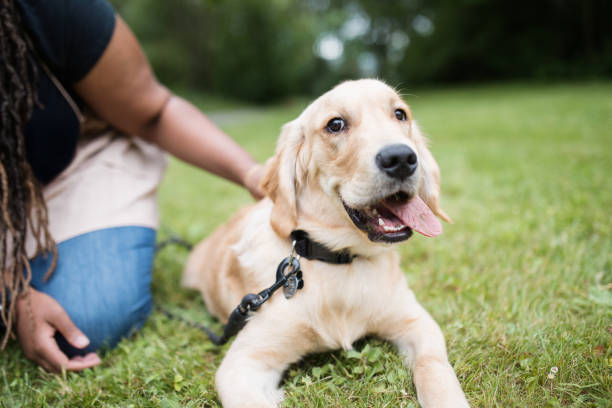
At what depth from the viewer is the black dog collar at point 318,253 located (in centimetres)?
193

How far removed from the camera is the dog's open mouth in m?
1.73

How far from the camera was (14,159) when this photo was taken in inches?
83.3

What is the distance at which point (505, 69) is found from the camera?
2530 cm

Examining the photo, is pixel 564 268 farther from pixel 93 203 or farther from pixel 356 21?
pixel 356 21

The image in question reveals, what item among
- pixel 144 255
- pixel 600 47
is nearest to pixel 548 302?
pixel 144 255

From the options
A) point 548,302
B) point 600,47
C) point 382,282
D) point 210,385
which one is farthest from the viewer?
point 600,47

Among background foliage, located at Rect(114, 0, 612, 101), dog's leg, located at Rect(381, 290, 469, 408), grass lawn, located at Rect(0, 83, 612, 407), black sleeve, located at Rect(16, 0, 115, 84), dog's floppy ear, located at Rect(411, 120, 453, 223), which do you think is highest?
black sleeve, located at Rect(16, 0, 115, 84)

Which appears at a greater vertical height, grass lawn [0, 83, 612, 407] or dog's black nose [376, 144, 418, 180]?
dog's black nose [376, 144, 418, 180]

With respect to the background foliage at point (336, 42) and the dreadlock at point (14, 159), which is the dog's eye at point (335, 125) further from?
the background foliage at point (336, 42)

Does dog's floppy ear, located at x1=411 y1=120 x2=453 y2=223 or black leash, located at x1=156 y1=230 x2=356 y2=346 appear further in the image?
dog's floppy ear, located at x1=411 y1=120 x2=453 y2=223

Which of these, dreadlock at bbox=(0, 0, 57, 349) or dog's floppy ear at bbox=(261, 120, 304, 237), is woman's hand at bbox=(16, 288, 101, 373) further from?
dog's floppy ear at bbox=(261, 120, 304, 237)

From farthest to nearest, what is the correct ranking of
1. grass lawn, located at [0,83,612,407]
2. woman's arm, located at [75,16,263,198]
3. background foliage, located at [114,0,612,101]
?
background foliage, located at [114,0,612,101] < woman's arm, located at [75,16,263,198] < grass lawn, located at [0,83,612,407]

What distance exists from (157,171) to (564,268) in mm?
2643

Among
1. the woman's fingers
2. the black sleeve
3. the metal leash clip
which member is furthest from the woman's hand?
the black sleeve
